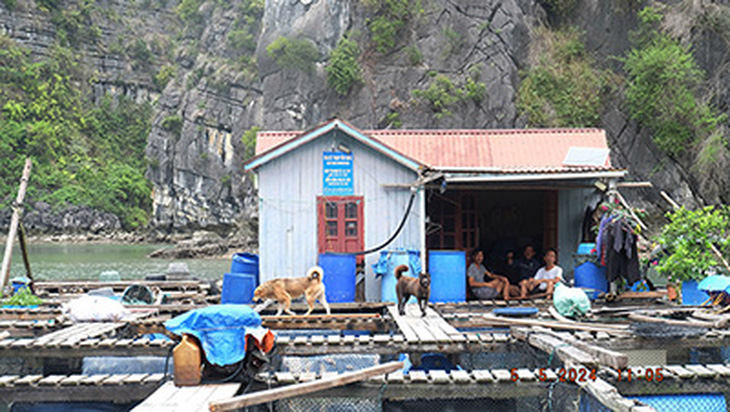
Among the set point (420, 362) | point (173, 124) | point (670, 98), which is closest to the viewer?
point (420, 362)

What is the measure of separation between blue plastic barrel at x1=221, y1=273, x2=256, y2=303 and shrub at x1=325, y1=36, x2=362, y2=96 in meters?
33.1

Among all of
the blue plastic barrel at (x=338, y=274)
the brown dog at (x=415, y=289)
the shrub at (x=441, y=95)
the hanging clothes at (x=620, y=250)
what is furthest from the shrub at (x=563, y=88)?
the brown dog at (x=415, y=289)

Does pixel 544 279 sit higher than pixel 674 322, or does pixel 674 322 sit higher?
pixel 544 279

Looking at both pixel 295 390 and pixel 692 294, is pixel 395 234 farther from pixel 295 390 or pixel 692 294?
pixel 295 390

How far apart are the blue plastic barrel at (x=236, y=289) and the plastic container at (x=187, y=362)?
589 cm

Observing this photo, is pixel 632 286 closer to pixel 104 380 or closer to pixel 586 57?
pixel 104 380

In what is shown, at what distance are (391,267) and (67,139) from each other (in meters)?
63.7

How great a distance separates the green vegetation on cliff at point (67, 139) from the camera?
5984cm

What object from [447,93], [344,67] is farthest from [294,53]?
[447,93]

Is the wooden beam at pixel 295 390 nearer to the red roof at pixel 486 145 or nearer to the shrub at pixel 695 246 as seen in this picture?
the shrub at pixel 695 246

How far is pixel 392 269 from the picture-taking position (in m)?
11.4

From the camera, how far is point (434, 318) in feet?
28.2

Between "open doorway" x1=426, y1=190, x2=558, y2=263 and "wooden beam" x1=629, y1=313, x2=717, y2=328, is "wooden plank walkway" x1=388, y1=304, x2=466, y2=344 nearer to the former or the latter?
"wooden beam" x1=629, y1=313, x2=717, y2=328

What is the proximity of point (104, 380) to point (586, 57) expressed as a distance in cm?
4130
